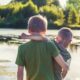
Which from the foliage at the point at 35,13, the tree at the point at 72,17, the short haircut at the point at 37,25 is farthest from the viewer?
the tree at the point at 72,17

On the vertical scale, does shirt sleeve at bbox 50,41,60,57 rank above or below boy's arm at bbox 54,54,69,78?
above

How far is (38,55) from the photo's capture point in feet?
12.8

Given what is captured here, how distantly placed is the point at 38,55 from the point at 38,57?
2 centimetres

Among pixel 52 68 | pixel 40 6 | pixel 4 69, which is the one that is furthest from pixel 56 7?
pixel 52 68

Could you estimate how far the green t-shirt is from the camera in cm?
389

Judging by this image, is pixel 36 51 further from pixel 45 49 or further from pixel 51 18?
pixel 51 18

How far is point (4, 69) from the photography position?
13.8 metres

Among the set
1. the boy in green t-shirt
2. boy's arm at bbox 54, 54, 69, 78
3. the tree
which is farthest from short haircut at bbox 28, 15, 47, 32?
the tree

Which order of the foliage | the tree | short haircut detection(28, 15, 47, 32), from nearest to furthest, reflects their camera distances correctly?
short haircut detection(28, 15, 47, 32)
the foliage
the tree

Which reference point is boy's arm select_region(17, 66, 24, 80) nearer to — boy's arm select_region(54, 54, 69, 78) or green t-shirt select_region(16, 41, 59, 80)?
green t-shirt select_region(16, 41, 59, 80)

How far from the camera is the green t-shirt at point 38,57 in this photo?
389 centimetres

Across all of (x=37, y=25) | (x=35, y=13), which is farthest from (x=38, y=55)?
(x=35, y=13)

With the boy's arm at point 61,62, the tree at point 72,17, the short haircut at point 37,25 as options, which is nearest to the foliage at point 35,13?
the tree at point 72,17

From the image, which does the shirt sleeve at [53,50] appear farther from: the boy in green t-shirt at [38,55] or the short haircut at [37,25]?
the short haircut at [37,25]
